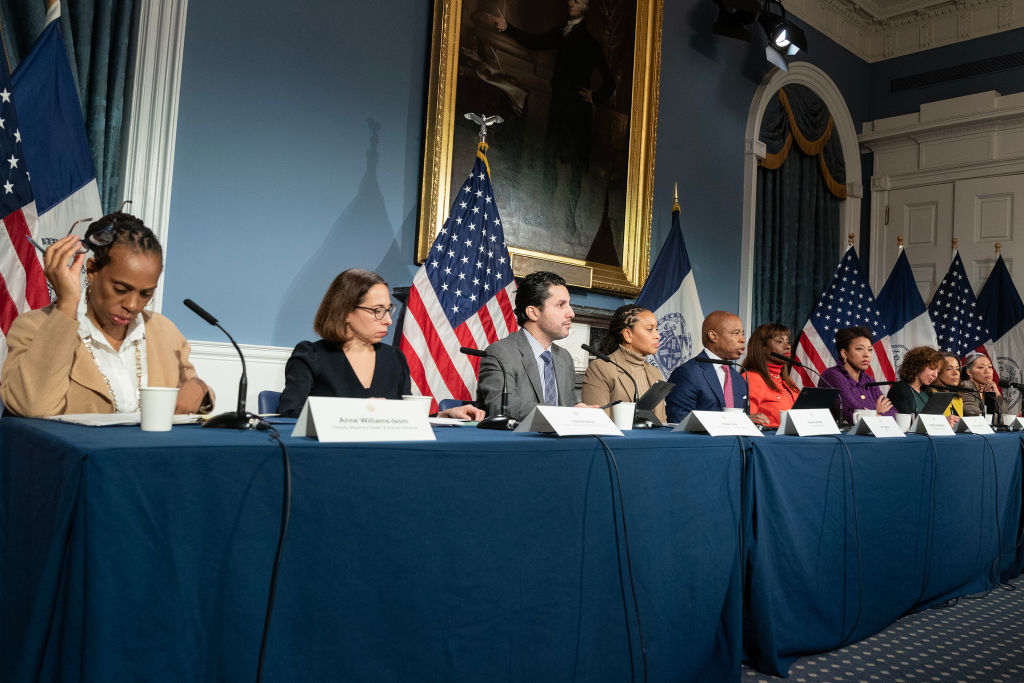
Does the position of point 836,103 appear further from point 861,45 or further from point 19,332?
point 19,332

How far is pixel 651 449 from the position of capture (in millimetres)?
1743

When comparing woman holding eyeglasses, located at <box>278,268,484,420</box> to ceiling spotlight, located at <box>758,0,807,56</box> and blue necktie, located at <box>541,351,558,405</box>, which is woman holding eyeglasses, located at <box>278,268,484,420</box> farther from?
ceiling spotlight, located at <box>758,0,807,56</box>

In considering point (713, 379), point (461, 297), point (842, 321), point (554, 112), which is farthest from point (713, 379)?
point (842, 321)

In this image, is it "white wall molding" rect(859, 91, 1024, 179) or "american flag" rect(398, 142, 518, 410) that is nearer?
"american flag" rect(398, 142, 518, 410)

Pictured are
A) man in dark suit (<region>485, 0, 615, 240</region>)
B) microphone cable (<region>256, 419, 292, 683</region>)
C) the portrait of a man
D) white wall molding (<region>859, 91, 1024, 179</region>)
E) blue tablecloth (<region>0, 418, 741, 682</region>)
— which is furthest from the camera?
white wall molding (<region>859, 91, 1024, 179</region>)

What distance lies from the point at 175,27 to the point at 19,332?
1945 mm

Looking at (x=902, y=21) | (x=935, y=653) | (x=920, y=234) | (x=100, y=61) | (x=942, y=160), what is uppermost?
(x=902, y=21)

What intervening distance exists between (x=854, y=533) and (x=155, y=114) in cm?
292

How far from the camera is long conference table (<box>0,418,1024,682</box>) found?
3.33ft

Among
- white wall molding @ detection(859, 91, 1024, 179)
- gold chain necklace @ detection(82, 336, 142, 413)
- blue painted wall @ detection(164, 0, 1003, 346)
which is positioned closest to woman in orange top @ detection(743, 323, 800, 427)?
blue painted wall @ detection(164, 0, 1003, 346)

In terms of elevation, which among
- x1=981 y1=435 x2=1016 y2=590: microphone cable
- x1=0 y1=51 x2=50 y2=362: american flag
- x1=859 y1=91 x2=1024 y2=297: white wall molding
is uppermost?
x1=859 y1=91 x2=1024 y2=297: white wall molding

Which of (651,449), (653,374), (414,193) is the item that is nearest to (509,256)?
(414,193)

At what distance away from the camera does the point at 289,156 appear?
340cm

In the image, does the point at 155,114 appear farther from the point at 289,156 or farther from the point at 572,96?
the point at 572,96
